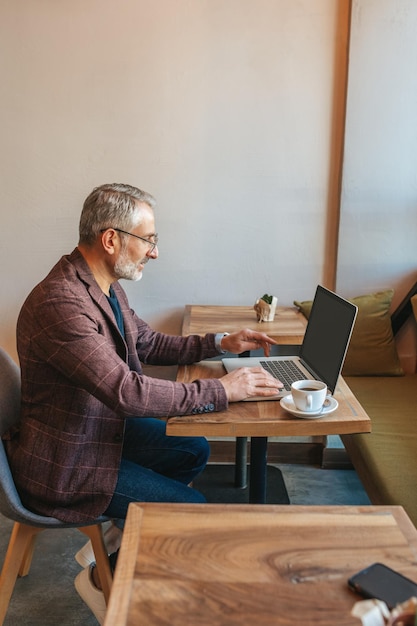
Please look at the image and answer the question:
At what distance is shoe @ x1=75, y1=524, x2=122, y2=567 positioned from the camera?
1666 mm

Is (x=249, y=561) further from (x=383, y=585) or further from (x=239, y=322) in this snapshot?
(x=239, y=322)

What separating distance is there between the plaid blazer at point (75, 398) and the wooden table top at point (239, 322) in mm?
680

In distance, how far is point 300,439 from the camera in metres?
2.79

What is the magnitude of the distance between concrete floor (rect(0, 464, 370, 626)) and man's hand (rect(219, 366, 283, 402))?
91cm

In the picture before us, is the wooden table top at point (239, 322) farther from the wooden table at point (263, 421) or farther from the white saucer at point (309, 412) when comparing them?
the white saucer at point (309, 412)

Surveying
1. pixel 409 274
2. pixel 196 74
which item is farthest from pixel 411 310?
pixel 196 74

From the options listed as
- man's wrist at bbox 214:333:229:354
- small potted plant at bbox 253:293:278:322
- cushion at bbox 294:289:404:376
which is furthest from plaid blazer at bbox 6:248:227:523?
cushion at bbox 294:289:404:376

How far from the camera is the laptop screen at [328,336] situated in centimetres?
154

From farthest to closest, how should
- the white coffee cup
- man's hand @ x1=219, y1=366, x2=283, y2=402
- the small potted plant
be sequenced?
the small potted plant
man's hand @ x1=219, y1=366, x2=283, y2=402
the white coffee cup

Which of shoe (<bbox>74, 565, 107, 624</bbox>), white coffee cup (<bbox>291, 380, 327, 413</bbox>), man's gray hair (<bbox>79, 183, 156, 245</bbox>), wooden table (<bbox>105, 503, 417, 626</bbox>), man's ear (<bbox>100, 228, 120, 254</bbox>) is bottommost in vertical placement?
shoe (<bbox>74, 565, 107, 624</bbox>)

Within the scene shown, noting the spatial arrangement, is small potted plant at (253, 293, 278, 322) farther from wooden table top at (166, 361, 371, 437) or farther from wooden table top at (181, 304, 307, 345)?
wooden table top at (166, 361, 371, 437)

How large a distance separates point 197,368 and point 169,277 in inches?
36.2

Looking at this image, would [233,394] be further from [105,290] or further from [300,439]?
[300,439]

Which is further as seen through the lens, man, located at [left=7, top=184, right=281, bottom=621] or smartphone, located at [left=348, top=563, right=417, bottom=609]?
man, located at [left=7, top=184, right=281, bottom=621]
